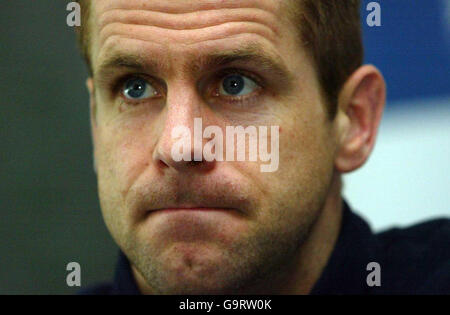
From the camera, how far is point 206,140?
120 cm

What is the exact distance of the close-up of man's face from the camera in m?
1.22

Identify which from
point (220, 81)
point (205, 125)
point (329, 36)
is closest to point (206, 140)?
point (205, 125)

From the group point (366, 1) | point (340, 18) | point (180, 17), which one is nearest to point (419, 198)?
point (366, 1)

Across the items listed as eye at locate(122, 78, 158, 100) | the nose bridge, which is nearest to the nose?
the nose bridge

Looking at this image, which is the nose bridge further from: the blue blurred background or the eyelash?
the blue blurred background

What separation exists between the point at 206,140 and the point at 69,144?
3.59 feet

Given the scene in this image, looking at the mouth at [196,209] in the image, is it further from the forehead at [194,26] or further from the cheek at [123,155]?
the forehead at [194,26]

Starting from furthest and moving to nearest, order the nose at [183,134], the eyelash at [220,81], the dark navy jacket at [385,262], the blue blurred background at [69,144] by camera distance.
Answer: the blue blurred background at [69,144] → the dark navy jacket at [385,262] → the eyelash at [220,81] → the nose at [183,134]

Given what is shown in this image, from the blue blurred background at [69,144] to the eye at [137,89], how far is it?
2.80 ft

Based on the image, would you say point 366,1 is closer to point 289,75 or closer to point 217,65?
point 289,75

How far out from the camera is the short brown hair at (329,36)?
133 centimetres

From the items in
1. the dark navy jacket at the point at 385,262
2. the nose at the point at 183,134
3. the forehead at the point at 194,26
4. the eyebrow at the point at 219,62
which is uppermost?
the forehead at the point at 194,26

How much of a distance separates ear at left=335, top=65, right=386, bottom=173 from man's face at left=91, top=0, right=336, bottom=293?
0.09 m

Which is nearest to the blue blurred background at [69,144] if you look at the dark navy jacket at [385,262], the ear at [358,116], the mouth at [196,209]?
the dark navy jacket at [385,262]
